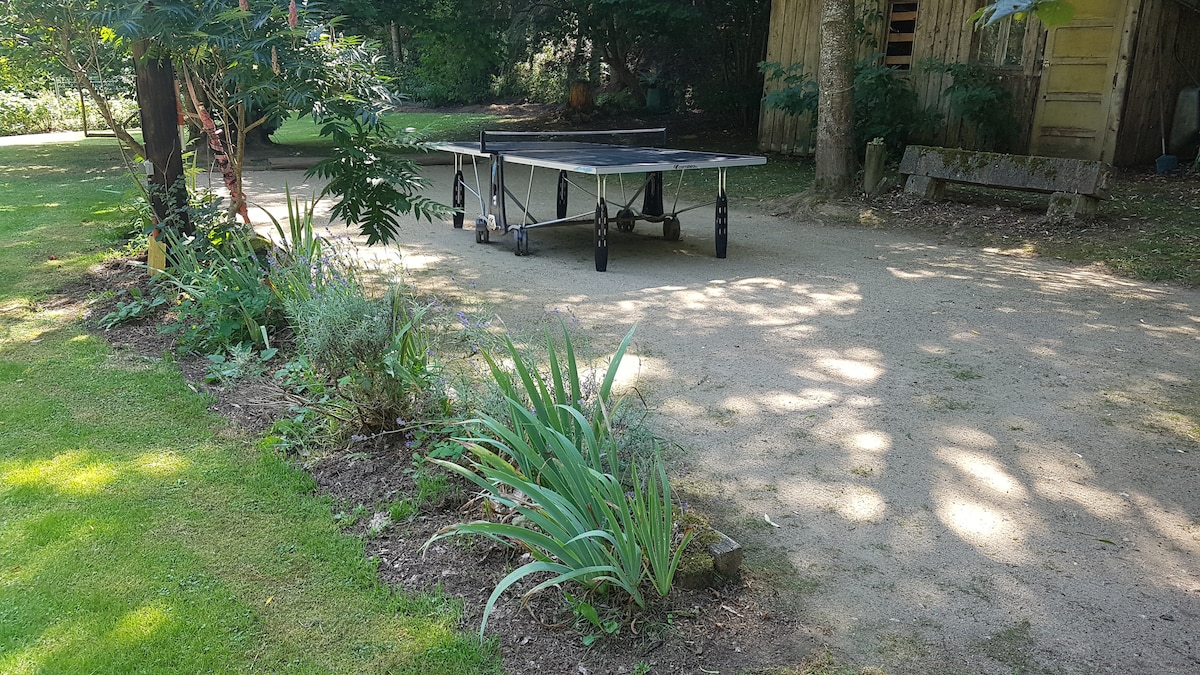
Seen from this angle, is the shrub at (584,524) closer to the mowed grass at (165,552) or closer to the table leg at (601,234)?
the mowed grass at (165,552)

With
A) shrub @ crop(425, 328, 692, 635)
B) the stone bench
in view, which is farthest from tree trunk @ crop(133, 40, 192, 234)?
the stone bench

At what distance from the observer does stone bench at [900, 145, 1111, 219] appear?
8.90 metres

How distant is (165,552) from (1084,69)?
40.5 feet

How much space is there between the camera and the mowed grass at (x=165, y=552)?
2.56m

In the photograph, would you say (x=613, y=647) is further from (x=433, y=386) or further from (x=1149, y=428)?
(x=1149, y=428)

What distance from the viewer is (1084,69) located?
11.7 metres

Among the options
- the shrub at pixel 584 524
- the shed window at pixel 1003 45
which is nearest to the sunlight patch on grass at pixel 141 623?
the shrub at pixel 584 524

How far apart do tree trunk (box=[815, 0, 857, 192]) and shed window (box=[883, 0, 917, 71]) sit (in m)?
3.92

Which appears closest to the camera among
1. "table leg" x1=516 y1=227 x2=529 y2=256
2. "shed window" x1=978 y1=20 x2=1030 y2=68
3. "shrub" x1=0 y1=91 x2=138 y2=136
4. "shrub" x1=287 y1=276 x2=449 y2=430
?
"shrub" x1=287 y1=276 x2=449 y2=430

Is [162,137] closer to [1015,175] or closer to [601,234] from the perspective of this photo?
[601,234]

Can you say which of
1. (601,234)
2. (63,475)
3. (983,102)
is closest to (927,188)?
(983,102)

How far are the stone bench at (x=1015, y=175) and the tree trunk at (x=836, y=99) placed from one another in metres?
0.72

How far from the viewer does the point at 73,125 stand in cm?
2120

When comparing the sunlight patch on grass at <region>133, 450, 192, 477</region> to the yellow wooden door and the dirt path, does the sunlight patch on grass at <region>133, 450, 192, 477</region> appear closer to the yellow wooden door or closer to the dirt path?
the dirt path
